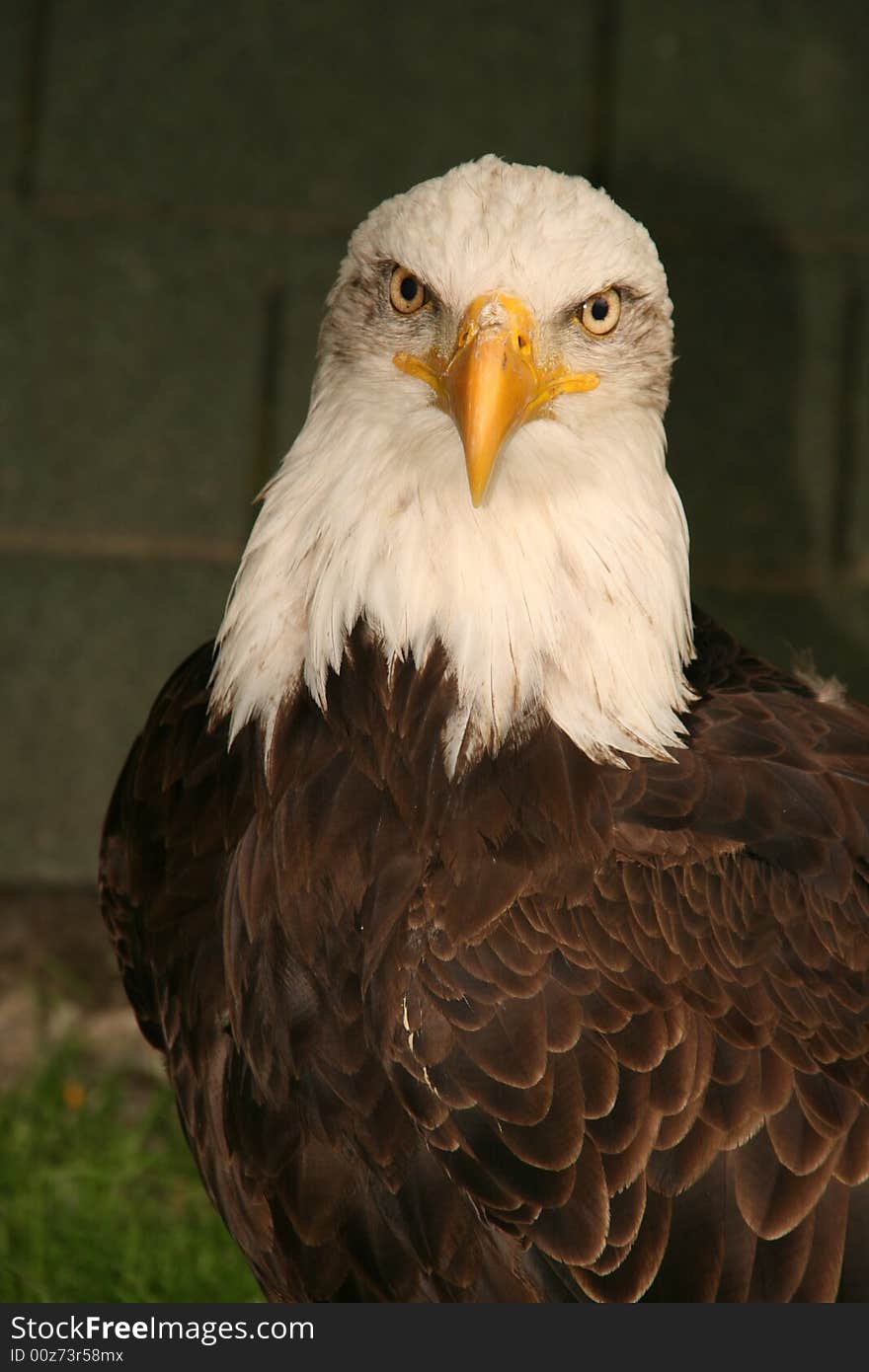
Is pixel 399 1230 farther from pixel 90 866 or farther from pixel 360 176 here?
pixel 360 176

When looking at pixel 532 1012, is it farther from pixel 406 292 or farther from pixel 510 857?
pixel 406 292

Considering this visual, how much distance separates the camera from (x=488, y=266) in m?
2.04

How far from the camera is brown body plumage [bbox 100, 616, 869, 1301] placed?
2.02m

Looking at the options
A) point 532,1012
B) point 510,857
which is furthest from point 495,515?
point 532,1012

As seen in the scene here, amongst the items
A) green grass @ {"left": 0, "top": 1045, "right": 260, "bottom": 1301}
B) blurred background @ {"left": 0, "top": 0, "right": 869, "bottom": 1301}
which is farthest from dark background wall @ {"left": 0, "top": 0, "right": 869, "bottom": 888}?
green grass @ {"left": 0, "top": 1045, "right": 260, "bottom": 1301}

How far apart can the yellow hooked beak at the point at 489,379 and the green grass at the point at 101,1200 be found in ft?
6.82

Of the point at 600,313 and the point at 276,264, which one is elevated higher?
the point at 276,264

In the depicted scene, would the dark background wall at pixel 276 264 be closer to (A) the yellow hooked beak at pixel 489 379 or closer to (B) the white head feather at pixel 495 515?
(B) the white head feather at pixel 495 515

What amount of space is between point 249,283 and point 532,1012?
2.68 meters

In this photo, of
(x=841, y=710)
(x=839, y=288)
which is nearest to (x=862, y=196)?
(x=839, y=288)

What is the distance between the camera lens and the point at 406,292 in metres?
2.15

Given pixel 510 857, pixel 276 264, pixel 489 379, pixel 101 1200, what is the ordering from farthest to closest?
pixel 276 264 → pixel 101 1200 → pixel 510 857 → pixel 489 379

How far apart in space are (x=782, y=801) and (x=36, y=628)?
2.53 metres

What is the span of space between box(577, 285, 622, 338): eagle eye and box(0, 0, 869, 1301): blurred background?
6.71 feet
